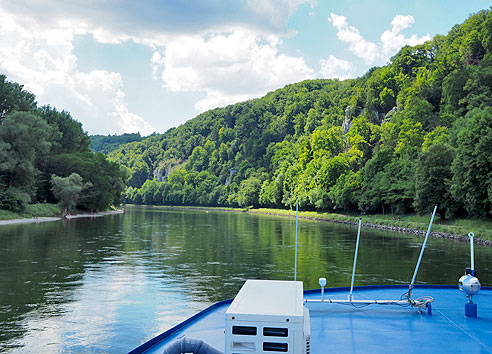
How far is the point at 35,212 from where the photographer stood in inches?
2808

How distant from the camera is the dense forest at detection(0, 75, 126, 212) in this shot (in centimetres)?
6581

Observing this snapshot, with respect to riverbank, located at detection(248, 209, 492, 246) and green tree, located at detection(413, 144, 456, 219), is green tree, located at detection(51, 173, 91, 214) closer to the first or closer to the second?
riverbank, located at detection(248, 209, 492, 246)

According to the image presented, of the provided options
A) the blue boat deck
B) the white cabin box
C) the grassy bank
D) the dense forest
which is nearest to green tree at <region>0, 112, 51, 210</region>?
the dense forest

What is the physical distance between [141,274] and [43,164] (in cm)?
6852

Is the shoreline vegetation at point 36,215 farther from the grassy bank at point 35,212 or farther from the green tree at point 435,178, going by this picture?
the green tree at point 435,178

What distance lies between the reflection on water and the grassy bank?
2125 cm

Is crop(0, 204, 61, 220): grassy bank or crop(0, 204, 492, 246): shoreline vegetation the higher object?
crop(0, 204, 61, 220): grassy bank

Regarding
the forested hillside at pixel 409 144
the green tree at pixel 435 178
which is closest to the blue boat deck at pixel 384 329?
the forested hillside at pixel 409 144

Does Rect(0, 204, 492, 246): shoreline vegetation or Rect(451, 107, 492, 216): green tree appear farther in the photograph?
Rect(0, 204, 492, 246): shoreline vegetation

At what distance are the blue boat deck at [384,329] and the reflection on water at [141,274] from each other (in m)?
2.85

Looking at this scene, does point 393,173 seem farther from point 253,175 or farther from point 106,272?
point 253,175

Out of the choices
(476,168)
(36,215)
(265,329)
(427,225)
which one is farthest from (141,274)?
(36,215)

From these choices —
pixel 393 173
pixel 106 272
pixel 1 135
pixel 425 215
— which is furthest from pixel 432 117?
pixel 106 272

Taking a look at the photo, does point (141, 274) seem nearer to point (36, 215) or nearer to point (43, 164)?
point (36, 215)
